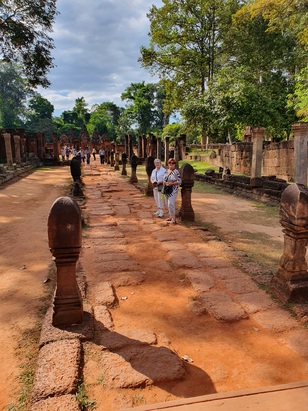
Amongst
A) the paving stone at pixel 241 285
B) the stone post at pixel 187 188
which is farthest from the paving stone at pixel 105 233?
the paving stone at pixel 241 285

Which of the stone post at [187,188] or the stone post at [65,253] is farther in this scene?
the stone post at [187,188]

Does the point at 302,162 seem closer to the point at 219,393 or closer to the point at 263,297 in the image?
the point at 263,297

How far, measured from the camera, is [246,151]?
16453 millimetres

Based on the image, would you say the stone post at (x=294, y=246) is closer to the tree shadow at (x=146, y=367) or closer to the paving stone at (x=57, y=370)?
the tree shadow at (x=146, y=367)

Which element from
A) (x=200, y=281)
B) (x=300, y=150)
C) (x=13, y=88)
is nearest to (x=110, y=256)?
(x=200, y=281)

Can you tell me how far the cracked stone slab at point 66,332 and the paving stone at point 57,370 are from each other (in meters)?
0.07

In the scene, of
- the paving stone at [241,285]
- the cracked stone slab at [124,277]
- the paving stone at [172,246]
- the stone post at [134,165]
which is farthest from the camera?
the stone post at [134,165]

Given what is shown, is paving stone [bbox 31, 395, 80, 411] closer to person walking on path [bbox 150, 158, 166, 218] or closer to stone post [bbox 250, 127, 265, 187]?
person walking on path [bbox 150, 158, 166, 218]

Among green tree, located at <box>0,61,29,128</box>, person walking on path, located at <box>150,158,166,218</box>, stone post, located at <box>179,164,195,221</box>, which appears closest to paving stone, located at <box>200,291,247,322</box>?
stone post, located at <box>179,164,195,221</box>

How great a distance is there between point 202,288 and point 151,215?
153 inches

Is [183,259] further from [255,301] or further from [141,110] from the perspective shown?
[141,110]

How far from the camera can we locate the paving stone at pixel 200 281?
360 centimetres

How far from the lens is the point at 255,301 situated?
10.8 feet

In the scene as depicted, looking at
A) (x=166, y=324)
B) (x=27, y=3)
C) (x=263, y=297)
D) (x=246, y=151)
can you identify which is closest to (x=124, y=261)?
(x=166, y=324)
